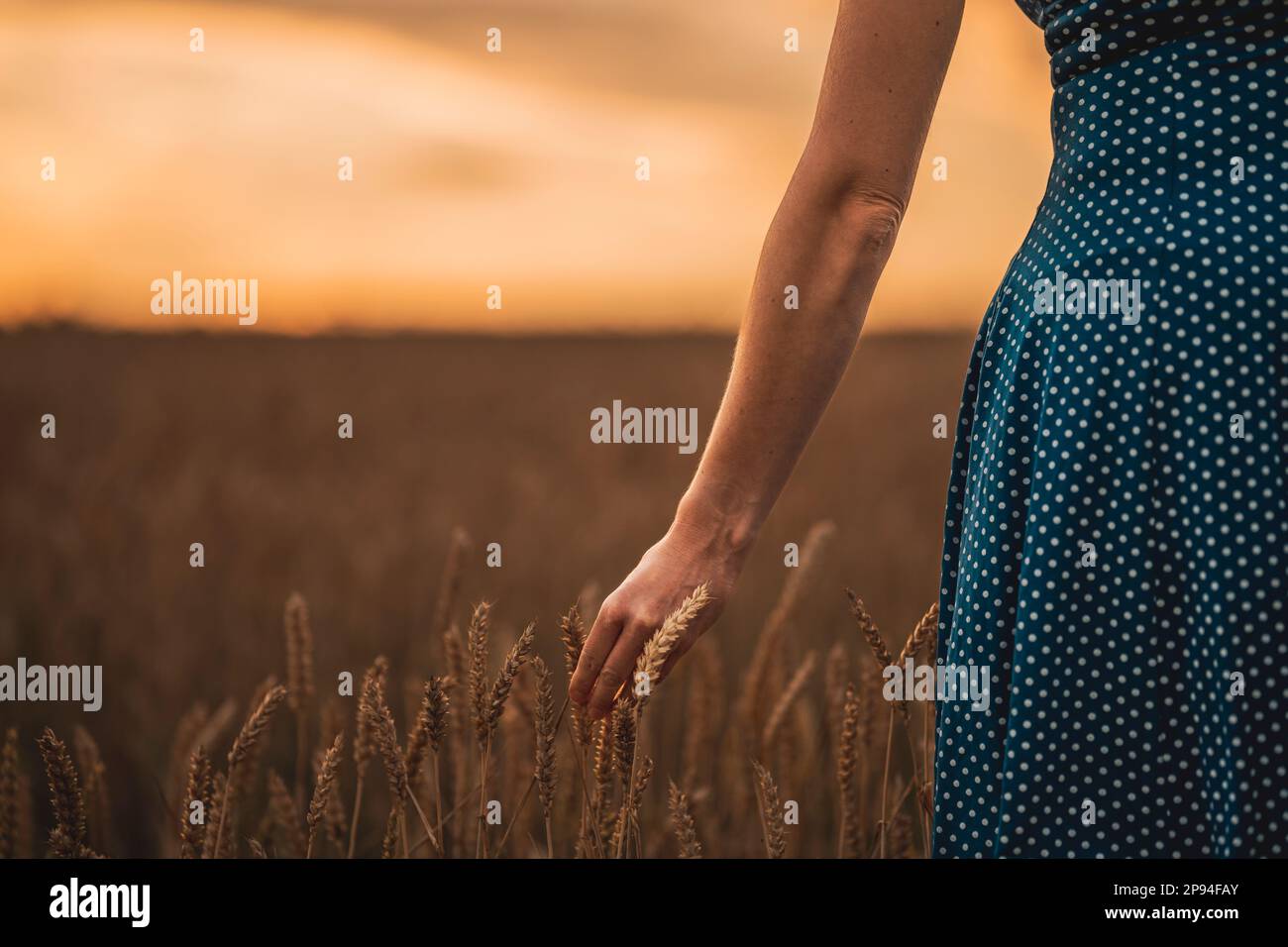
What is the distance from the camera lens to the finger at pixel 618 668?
3.87 ft

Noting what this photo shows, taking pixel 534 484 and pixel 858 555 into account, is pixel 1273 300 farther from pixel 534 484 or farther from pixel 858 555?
pixel 534 484

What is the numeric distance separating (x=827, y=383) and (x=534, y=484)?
5.70 metres

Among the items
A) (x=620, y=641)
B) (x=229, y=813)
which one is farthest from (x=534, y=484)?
(x=620, y=641)

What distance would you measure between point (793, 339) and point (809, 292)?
0.17 feet

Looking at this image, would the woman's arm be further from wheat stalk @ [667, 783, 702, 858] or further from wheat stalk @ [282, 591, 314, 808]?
wheat stalk @ [282, 591, 314, 808]

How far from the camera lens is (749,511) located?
46.8 inches

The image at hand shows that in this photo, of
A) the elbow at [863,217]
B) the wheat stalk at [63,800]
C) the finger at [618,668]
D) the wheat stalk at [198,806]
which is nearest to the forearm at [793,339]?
the elbow at [863,217]

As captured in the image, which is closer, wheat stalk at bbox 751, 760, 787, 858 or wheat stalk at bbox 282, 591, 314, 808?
wheat stalk at bbox 751, 760, 787, 858

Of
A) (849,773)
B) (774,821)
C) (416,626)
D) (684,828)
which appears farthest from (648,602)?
(416,626)

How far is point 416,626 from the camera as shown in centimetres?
441

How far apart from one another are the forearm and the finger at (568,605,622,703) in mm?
124

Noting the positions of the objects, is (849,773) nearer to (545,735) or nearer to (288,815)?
(545,735)

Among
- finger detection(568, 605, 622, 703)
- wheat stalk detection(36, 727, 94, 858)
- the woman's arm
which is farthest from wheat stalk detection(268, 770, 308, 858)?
the woman's arm

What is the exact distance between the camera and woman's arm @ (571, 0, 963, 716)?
45.1 inches
